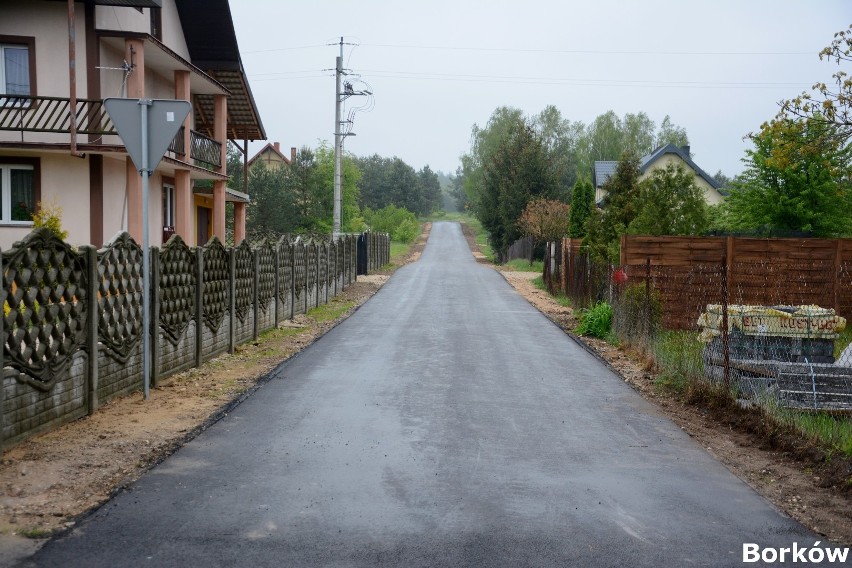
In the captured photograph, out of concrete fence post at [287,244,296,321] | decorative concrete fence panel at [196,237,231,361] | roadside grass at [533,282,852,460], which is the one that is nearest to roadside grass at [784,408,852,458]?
roadside grass at [533,282,852,460]

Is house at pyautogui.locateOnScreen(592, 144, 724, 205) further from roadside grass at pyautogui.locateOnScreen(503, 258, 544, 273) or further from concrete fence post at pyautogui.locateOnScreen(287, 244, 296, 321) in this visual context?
concrete fence post at pyautogui.locateOnScreen(287, 244, 296, 321)

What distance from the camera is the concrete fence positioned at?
21.6 feet

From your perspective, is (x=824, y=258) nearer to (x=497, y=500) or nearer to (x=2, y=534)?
(x=497, y=500)

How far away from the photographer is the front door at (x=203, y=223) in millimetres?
32719

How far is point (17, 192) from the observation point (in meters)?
19.8

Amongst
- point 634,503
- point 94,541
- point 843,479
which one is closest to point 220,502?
point 94,541

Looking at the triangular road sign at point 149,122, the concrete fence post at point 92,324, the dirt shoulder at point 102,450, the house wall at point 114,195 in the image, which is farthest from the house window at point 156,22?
the concrete fence post at point 92,324

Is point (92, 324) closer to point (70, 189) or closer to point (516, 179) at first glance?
point (70, 189)

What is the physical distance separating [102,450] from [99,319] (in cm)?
196

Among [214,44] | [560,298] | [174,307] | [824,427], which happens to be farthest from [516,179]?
[824,427]

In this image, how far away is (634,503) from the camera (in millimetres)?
5602

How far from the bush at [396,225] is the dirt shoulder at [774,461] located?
80.0 meters

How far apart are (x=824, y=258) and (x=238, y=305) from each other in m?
12.1

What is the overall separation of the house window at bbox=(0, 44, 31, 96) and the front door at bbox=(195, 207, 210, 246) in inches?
516
